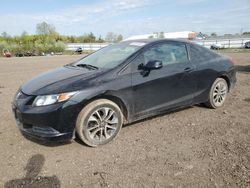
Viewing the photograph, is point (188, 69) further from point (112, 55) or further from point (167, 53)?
point (112, 55)


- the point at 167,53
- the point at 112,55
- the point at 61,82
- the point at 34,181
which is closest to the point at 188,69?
the point at 167,53

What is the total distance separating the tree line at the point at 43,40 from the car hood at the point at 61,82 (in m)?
43.7

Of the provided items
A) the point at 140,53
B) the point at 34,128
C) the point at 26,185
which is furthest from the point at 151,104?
the point at 26,185

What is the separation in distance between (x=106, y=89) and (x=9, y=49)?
45.4 metres

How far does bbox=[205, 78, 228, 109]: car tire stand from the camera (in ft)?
17.7

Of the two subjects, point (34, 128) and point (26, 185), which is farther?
point (34, 128)

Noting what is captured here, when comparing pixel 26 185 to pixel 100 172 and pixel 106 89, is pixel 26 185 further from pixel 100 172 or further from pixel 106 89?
pixel 106 89

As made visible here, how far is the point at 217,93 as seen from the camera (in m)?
5.52

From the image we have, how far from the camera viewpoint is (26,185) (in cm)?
295

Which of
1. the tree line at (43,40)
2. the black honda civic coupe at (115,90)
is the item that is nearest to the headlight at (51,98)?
the black honda civic coupe at (115,90)

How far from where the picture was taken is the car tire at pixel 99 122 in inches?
146

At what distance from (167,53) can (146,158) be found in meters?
2.11

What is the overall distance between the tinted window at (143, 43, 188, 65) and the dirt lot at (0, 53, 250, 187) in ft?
3.83

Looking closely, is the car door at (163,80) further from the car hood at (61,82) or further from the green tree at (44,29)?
the green tree at (44,29)
